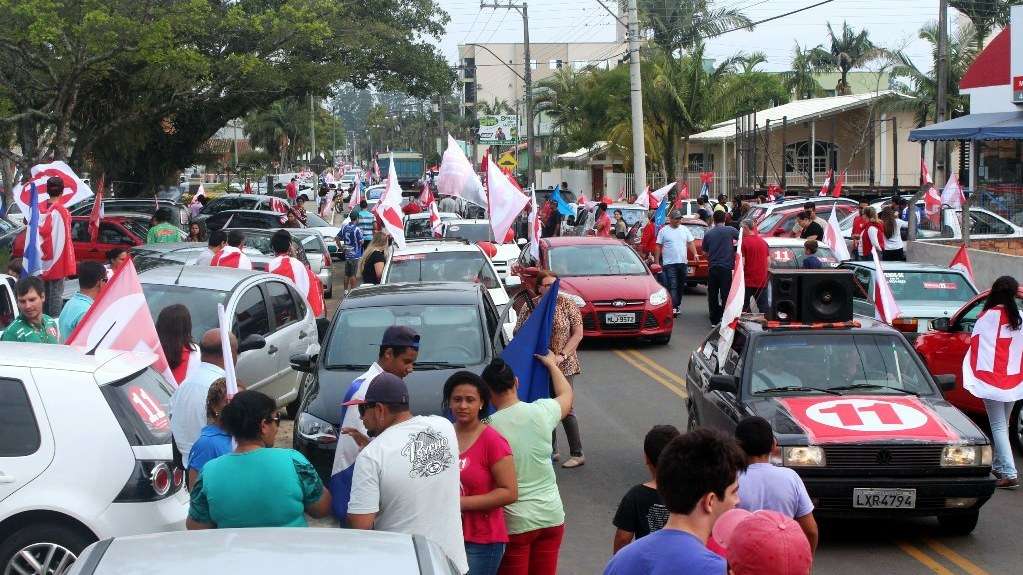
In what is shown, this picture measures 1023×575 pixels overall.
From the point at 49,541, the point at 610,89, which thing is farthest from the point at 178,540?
the point at 610,89

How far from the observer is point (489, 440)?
5625 mm

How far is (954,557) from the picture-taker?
823 centimetres

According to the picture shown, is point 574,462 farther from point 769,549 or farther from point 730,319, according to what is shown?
point 769,549

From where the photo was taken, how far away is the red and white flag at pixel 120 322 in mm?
7887

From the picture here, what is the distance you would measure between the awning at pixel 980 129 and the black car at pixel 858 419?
1825 cm

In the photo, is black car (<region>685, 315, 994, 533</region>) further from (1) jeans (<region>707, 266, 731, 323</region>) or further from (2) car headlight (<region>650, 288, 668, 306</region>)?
(1) jeans (<region>707, 266, 731, 323</region>)

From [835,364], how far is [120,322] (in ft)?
16.4

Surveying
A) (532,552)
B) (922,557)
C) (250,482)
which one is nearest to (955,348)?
(922,557)

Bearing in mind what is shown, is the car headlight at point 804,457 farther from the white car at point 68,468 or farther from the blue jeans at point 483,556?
the white car at point 68,468

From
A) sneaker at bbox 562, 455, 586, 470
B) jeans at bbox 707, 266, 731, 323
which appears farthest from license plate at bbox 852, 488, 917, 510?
jeans at bbox 707, 266, 731, 323

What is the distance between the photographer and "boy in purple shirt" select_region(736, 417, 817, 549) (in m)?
5.62

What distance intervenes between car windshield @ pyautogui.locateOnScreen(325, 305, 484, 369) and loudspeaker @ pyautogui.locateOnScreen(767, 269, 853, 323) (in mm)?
2457

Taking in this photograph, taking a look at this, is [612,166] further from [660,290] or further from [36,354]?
[36,354]

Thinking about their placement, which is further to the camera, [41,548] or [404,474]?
[41,548]
